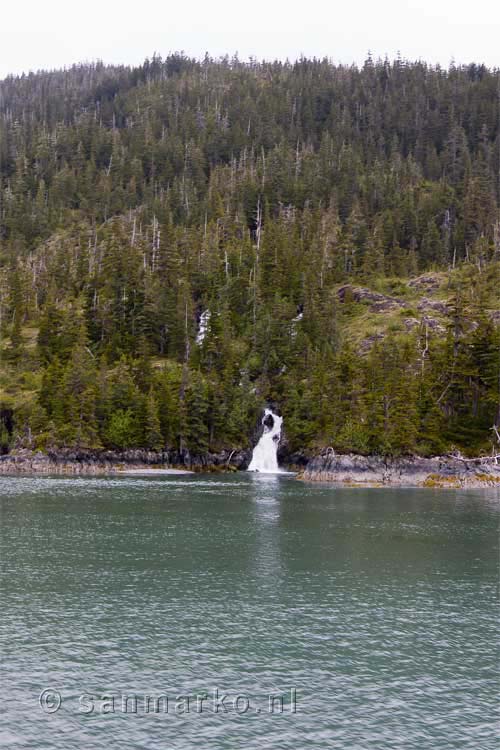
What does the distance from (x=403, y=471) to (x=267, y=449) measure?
109 ft

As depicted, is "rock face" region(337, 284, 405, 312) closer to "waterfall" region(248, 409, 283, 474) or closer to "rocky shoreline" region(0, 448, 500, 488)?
"waterfall" region(248, 409, 283, 474)

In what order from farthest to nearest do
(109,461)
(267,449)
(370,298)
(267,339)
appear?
(370,298), (267,339), (267,449), (109,461)

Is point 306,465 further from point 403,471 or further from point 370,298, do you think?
point 370,298

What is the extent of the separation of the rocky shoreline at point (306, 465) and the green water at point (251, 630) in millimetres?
39579

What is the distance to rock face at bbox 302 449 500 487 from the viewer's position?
10925cm

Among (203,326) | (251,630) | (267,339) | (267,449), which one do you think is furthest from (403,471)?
(251,630)

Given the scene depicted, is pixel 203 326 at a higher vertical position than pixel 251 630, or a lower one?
higher

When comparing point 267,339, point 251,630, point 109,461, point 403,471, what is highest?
point 267,339

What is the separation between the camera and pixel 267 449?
463 feet

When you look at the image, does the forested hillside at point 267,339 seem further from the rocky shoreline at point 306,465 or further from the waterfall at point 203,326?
the rocky shoreline at point 306,465

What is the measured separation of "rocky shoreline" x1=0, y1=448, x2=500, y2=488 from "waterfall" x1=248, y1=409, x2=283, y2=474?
1431 mm

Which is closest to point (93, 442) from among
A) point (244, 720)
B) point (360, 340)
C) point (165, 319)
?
point (165, 319)

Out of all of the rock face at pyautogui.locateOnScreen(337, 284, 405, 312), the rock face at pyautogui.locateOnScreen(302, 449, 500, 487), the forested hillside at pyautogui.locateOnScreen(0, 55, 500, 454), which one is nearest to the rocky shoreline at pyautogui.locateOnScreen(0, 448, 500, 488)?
the rock face at pyautogui.locateOnScreen(302, 449, 500, 487)

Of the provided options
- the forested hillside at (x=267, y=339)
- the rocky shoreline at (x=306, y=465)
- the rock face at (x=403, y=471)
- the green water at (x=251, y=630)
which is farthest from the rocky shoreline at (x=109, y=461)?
the green water at (x=251, y=630)
